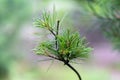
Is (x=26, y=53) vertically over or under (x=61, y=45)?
under

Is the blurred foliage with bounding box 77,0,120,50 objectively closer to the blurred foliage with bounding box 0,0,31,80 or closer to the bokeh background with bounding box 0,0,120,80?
the bokeh background with bounding box 0,0,120,80

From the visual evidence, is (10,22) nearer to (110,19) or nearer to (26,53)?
(26,53)

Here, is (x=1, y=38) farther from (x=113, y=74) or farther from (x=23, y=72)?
(x=113, y=74)

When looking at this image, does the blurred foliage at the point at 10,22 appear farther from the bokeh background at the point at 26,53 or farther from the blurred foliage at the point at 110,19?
the blurred foliage at the point at 110,19

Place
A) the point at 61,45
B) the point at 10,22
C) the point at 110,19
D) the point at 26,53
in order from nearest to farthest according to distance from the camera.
→ 1. the point at 61,45
2. the point at 110,19
3. the point at 10,22
4. the point at 26,53

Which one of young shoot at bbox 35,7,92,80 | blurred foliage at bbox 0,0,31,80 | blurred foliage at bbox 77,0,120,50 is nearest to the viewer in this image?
young shoot at bbox 35,7,92,80

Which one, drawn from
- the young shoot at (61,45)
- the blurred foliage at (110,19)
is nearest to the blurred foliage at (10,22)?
the blurred foliage at (110,19)

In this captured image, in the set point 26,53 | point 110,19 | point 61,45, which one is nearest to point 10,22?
point 26,53

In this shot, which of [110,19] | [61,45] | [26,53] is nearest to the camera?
[61,45]

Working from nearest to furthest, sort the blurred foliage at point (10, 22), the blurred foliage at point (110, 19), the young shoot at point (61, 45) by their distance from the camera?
1. the young shoot at point (61, 45)
2. the blurred foliage at point (110, 19)
3. the blurred foliage at point (10, 22)

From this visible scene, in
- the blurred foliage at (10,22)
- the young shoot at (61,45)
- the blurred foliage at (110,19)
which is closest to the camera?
the young shoot at (61,45)

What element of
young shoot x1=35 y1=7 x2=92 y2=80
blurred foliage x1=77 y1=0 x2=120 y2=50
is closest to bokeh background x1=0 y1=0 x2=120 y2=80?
blurred foliage x1=77 y1=0 x2=120 y2=50
